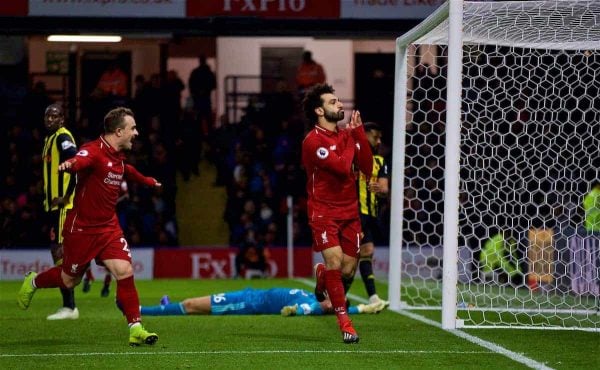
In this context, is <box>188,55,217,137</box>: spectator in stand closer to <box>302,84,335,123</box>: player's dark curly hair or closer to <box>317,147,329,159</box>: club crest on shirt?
<box>302,84,335,123</box>: player's dark curly hair

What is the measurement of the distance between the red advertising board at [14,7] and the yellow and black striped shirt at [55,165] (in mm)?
8236

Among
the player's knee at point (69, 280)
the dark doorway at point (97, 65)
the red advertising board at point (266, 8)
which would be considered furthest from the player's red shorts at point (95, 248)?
the dark doorway at point (97, 65)

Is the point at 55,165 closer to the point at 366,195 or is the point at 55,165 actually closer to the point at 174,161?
the point at 366,195

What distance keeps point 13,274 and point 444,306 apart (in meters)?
12.6

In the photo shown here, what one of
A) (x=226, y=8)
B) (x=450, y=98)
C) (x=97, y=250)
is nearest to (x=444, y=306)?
(x=450, y=98)

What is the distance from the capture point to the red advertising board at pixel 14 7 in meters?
19.3

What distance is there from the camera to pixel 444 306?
10297 mm

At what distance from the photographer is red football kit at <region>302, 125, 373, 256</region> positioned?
9352 millimetres

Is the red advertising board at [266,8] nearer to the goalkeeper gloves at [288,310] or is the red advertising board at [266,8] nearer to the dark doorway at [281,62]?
the dark doorway at [281,62]

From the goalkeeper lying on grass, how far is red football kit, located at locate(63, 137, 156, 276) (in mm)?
2552

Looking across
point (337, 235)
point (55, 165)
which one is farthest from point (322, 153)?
point (55, 165)

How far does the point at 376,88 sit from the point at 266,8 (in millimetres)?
6926

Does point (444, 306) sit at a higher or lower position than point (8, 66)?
lower

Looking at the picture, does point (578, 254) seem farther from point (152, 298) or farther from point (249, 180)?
point (249, 180)
